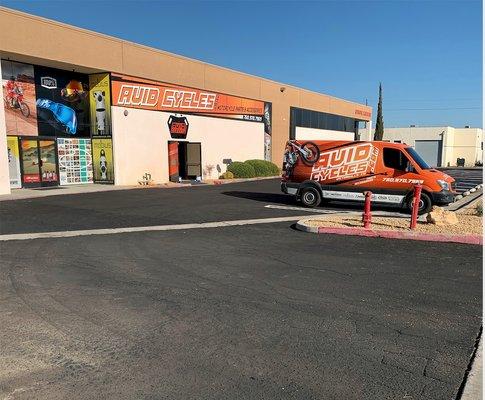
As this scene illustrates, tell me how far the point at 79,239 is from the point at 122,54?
54.8 feet

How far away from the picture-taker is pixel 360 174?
14141mm

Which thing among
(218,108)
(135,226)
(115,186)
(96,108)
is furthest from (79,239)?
(218,108)

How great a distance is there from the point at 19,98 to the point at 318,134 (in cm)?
3028

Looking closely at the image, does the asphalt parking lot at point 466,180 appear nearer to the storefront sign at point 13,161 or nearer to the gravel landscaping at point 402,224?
the gravel landscaping at point 402,224

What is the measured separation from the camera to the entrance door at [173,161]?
87.0 feet

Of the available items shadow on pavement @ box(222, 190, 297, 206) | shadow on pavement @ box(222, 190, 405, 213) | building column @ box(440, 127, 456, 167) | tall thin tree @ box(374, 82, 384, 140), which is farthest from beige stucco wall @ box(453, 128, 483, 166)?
shadow on pavement @ box(222, 190, 405, 213)

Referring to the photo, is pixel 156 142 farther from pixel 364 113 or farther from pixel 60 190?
pixel 364 113

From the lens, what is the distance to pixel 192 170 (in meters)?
28.6

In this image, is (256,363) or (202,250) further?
(202,250)

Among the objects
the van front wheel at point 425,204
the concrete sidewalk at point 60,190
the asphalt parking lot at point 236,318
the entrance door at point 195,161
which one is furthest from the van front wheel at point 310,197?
the entrance door at point 195,161

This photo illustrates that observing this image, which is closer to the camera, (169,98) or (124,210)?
(124,210)

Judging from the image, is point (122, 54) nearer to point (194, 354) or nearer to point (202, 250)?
point (202, 250)

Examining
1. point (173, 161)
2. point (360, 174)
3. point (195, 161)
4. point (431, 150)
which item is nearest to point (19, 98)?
point (173, 161)

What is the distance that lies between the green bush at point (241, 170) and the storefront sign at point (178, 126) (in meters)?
4.64
